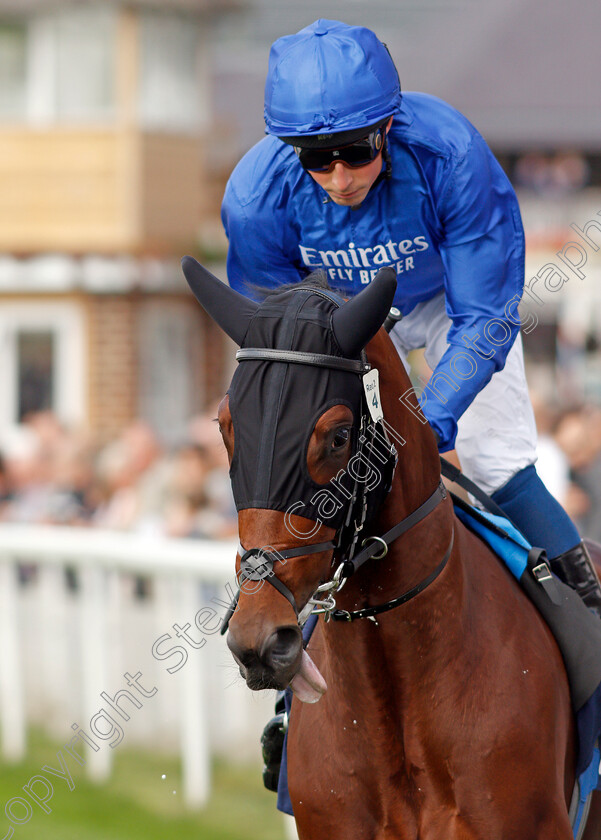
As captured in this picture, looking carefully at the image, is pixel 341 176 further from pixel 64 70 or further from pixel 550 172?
pixel 550 172

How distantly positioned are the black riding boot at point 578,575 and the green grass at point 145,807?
9.13ft

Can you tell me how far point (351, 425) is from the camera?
2207mm

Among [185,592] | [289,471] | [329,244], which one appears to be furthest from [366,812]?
[185,592]

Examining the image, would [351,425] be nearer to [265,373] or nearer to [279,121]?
[265,373]

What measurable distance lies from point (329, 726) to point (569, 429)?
4.65m

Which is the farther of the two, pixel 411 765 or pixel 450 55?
pixel 450 55

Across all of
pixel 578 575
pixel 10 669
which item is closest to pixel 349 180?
Result: pixel 578 575

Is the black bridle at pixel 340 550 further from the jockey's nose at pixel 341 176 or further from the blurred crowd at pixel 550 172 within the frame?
the blurred crowd at pixel 550 172

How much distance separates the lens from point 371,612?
8.20 ft

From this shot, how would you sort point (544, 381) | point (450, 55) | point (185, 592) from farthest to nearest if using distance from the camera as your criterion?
point (450, 55) → point (544, 381) → point (185, 592)

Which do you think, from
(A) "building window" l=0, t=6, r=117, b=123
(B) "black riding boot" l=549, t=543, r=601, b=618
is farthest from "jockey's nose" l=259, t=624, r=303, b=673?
(A) "building window" l=0, t=6, r=117, b=123

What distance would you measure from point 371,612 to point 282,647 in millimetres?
460

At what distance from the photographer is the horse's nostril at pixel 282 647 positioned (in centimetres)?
204

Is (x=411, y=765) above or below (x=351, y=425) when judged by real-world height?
below
